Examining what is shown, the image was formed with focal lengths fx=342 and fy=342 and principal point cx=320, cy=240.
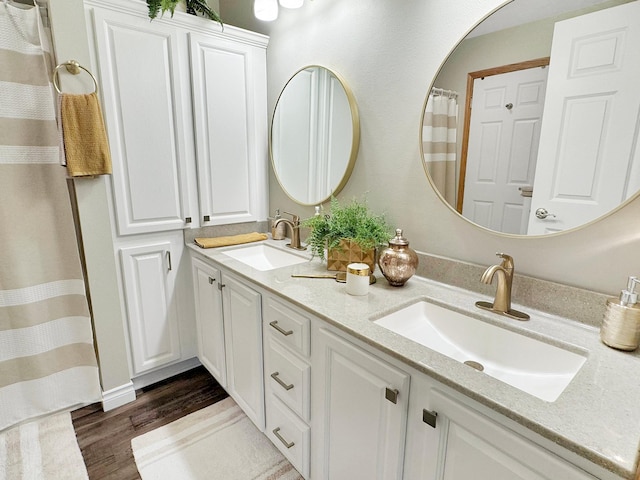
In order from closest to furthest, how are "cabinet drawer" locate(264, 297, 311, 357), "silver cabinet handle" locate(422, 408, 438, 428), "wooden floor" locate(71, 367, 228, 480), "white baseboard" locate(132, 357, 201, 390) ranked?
"silver cabinet handle" locate(422, 408, 438, 428)
"cabinet drawer" locate(264, 297, 311, 357)
"wooden floor" locate(71, 367, 228, 480)
"white baseboard" locate(132, 357, 201, 390)

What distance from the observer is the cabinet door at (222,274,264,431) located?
1.50 metres

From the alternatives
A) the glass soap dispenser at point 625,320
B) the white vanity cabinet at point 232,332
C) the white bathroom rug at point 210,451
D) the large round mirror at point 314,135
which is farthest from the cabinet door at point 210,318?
the glass soap dispenser at point 625,320

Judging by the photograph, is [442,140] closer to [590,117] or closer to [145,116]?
[590,117]

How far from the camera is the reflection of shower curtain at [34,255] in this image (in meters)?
1.53

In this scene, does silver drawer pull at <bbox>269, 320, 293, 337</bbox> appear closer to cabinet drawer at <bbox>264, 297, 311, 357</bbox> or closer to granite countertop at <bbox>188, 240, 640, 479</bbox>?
cabinet drawer at <bbox>264, 297, 311, 357</bbox>

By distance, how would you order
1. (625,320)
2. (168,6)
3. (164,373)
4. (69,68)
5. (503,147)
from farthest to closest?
(164,373) → (168,6) → (69,68) → (503,147) → (625,320)

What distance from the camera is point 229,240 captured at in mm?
2043

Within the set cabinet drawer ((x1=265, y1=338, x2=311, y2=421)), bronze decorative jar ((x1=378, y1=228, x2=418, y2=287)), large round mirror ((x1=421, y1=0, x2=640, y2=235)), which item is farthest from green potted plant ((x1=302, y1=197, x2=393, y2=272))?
cabinet drawer ((x1=265, y1=338, x2=311, y2=421))

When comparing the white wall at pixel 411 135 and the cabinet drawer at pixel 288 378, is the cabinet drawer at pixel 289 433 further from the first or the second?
the white wall at pixel 411 135

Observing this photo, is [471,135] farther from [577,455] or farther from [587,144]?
[577,455]

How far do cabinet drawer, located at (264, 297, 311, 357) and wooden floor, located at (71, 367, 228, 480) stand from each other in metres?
0.94

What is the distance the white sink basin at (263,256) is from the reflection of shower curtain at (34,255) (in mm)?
820

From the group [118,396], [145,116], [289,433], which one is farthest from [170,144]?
[289,433]

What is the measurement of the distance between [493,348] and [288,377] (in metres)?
0.75
